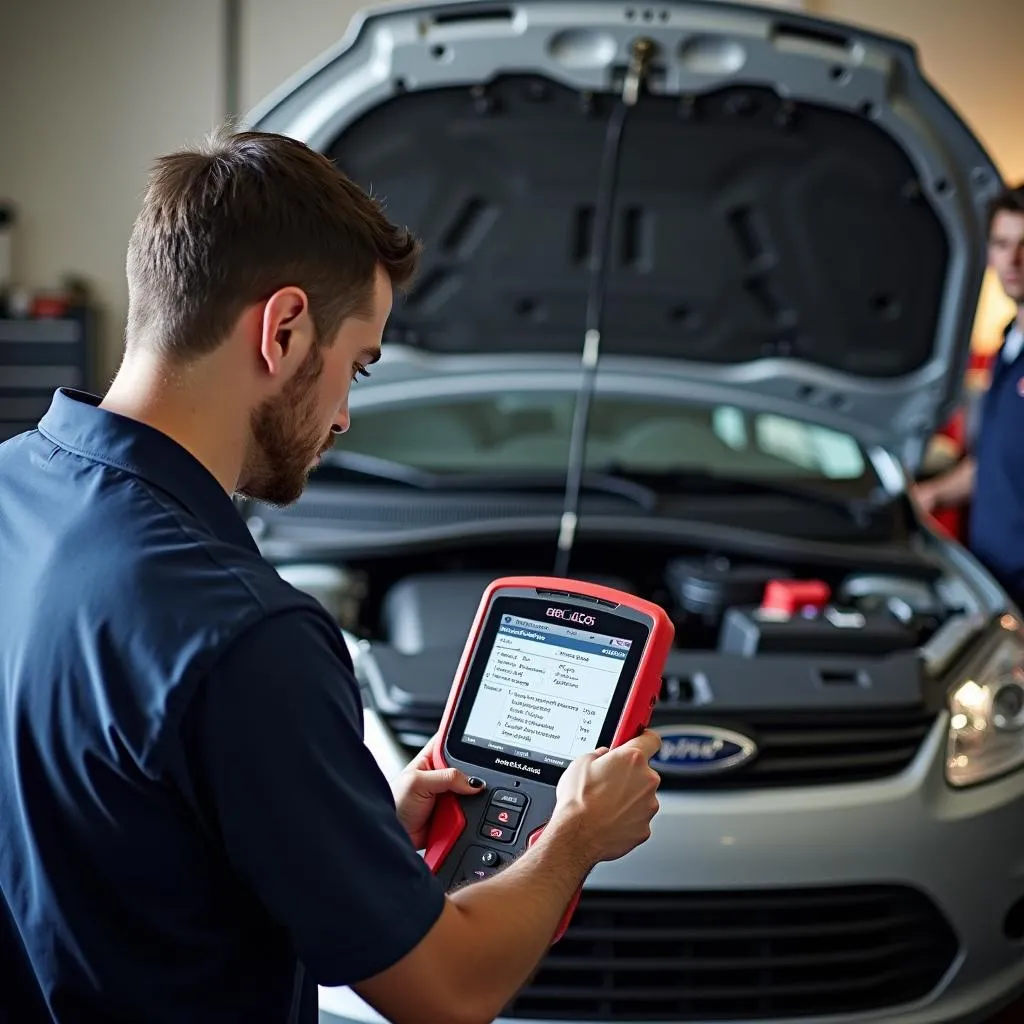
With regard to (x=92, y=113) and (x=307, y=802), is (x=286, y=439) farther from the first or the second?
(x=92, y=113)

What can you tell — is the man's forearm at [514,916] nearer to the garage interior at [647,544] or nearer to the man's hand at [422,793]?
the man's hand at [422,793]

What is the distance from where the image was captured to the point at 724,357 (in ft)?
9.40

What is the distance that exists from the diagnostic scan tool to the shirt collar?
464 mm

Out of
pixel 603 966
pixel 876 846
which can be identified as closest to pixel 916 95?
pixel 876 846

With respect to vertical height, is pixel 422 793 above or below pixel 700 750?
above

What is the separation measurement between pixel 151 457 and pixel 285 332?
0.45ft

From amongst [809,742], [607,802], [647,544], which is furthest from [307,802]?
[647,544]

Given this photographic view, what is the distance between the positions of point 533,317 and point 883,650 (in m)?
1.06

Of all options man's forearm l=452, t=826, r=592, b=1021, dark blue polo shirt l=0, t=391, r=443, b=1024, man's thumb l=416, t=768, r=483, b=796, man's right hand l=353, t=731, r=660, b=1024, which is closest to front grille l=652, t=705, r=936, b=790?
man's thumb l=416, t=768, r=483, b=796

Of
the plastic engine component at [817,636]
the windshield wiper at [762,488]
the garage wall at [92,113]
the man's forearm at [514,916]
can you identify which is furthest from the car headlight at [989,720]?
the garage wall at [92,113]

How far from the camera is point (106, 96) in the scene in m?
6.27

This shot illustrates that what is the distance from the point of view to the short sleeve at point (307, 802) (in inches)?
34.8

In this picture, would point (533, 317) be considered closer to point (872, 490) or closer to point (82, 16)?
point (872, 490)

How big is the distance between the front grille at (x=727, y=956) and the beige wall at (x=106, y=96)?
5.09m
